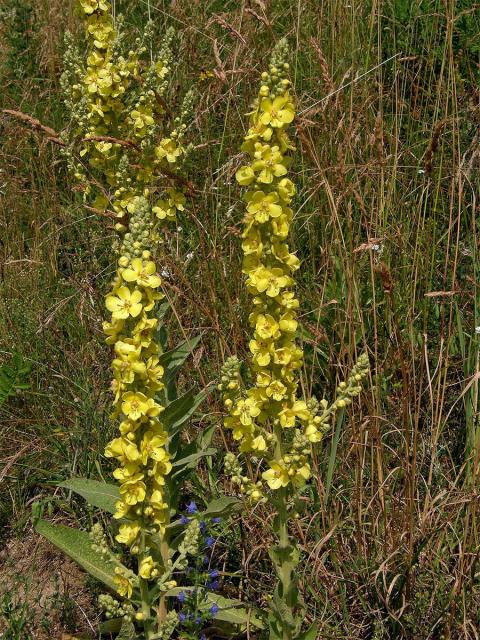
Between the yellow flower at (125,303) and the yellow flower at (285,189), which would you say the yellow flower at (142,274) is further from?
the yellow flower at (285,189)

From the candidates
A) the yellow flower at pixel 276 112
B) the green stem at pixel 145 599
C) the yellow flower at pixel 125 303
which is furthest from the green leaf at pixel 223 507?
the yellow flower at pixel 276 112

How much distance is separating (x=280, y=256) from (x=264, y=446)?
492mm

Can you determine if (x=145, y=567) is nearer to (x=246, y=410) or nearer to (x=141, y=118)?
(x=246, y=410)

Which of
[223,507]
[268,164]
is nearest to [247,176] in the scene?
[268,164]

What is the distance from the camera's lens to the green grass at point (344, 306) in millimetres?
2531

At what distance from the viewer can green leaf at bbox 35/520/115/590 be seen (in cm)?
250

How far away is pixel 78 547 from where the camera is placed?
8.30 feet

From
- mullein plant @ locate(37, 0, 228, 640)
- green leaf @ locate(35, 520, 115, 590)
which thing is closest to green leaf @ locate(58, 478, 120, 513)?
mullein plant @ locate(37, 0, 228, 640)

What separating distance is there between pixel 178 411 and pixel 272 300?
58cm

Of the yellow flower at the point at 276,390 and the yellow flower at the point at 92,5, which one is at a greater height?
the yellow flower at the point at 92,5

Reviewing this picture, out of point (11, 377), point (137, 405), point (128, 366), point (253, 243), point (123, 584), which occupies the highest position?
point (253, 243)

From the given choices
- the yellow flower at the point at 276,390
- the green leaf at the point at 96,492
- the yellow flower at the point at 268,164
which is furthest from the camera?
the green leaf at the point at 96,492

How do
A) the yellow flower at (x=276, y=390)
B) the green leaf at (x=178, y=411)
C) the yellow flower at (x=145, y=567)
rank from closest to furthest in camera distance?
1. the yellow flower at (x=276, y=390)
2. the yellow flower at (x=145, y=567)
3. the green leaf at (x=178, y=411)

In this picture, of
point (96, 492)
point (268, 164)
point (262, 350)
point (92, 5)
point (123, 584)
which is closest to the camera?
point (268, 164)
